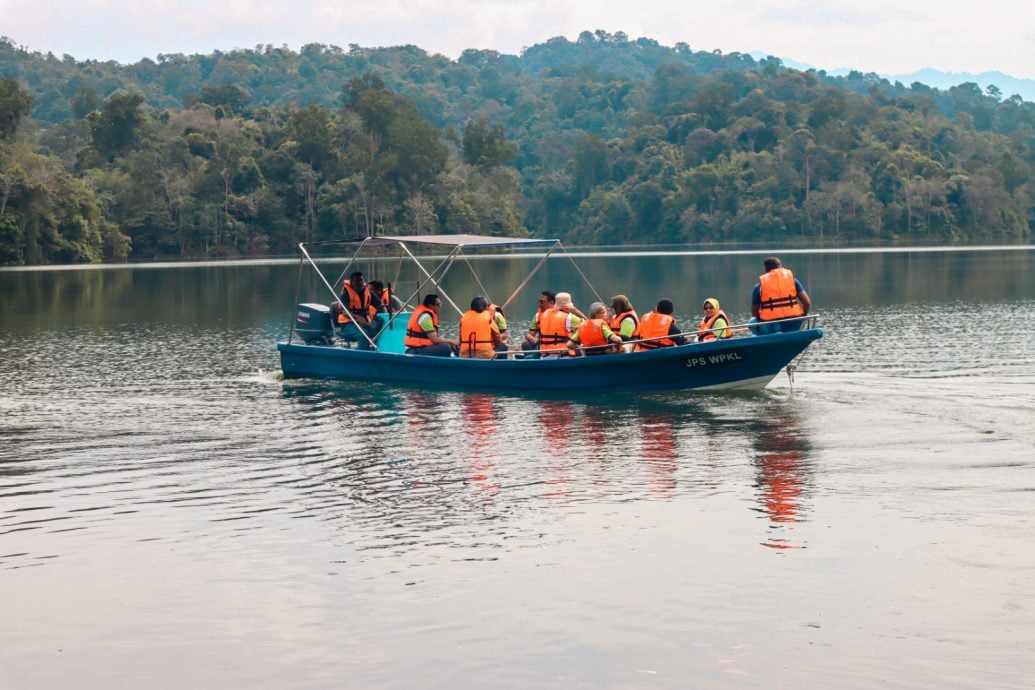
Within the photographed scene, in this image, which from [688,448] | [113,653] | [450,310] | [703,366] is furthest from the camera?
[450,310]

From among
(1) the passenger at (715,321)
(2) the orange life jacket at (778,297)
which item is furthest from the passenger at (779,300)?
(1) the passenger at (715,321)

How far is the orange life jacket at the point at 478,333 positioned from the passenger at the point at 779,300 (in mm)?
4996

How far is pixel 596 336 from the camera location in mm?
25734

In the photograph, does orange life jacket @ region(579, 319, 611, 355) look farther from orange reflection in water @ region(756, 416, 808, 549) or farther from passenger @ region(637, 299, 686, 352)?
orange reflection in water @ region(756, 416, 808, 549)

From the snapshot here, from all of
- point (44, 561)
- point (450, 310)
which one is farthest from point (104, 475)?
point (450, 310)

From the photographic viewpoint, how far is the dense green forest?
4540 inches

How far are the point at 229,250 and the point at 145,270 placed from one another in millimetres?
28420

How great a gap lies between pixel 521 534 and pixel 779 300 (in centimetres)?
1132

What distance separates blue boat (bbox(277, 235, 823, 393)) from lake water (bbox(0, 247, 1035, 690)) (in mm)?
461

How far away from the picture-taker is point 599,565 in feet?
44.4

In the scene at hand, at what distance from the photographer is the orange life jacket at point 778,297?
24.8 meters

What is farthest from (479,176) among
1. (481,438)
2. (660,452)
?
(660,452)

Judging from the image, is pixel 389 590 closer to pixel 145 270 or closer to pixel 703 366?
pixel 703 366

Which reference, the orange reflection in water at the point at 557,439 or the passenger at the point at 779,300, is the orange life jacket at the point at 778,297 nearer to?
the passenger at the point at 779,300
